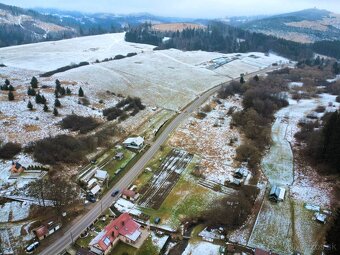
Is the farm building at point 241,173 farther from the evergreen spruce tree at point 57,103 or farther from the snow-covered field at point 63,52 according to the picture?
the snow-covered field at point 63,52

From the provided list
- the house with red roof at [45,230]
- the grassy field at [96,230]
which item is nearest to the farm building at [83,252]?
the grassy field at [96,230]

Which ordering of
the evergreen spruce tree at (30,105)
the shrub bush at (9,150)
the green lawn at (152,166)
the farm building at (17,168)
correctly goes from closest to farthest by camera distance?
the farm building at (17,168) → the green lawn at (152,166) → the shrub bush at (9,150) → the evergreen spruce tree at (30,105)

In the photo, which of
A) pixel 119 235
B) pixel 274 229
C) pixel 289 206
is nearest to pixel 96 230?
pixel 119 235

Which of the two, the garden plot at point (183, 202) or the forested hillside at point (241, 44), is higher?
the forested hillside at point (241, 44)

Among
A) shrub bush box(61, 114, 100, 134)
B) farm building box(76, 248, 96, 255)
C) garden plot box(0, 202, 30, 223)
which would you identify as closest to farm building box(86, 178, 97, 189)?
garden plot box(0, 202, 30, 223)

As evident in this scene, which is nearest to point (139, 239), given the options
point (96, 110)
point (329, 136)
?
point (329, 136)

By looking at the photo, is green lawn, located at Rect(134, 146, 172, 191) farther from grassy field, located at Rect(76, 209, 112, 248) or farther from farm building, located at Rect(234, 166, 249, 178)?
farm building, located at Rect(234, 166, 249, 178)

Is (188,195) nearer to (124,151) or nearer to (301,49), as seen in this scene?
(124,151)
